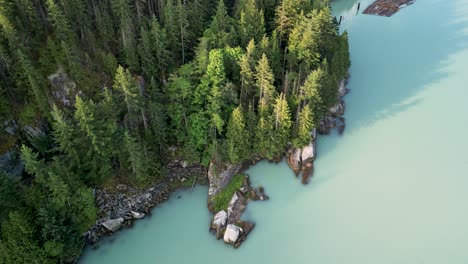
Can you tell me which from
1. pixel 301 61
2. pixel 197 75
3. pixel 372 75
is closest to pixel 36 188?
pixel 197 75

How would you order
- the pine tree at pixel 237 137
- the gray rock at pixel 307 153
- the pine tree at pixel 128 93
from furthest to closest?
the gray rock at pixel 307 153, the pine tree at pixel 237 137, the pine tree at pixel 128 93

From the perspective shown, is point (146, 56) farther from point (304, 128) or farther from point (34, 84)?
point (304, 128)

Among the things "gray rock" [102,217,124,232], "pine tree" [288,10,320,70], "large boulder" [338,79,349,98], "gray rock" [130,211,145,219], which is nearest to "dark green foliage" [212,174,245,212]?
"gray rock" [130,211,145,219]

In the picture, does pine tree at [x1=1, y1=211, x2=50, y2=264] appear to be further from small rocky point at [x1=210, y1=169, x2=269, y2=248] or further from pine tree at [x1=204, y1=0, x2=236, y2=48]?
pine tree at [x1=204, y1=0, x2=236, y2=48]

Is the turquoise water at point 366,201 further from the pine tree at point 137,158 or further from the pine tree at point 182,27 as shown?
the pine tree at point 182,27

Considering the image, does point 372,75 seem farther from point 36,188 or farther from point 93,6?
point 36,188

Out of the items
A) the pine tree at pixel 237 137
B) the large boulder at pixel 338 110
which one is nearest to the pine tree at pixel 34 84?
the pine tree at pixel 237 137
